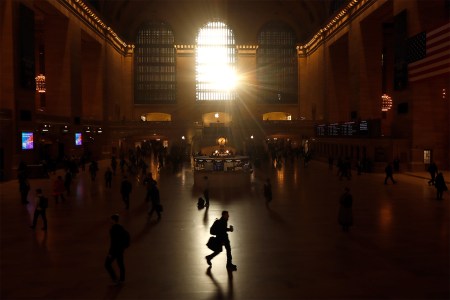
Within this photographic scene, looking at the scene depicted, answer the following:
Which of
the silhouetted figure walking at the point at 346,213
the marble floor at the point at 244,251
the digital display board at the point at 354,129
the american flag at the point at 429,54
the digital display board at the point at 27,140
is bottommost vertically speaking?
the marble floor at the point at 244,251

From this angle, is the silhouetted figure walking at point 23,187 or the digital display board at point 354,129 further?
the digital display board at point 354,129

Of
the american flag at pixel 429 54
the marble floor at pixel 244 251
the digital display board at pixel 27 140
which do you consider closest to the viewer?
the marble floor at pixel 244 251

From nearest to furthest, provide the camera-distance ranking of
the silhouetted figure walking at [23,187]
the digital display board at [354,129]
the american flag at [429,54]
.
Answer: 1. the silhouetted figure walking at [23,187]
2. the american flag at [429,54]
3. the digital display board at [354,129]

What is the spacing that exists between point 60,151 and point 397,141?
2410 cm

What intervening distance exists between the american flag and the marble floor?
24.6 ft

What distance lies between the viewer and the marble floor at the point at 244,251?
7.06 m

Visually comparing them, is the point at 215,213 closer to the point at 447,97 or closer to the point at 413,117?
the point at 413,117

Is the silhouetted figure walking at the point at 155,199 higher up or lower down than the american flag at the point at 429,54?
lower down

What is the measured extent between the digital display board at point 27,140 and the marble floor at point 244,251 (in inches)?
363

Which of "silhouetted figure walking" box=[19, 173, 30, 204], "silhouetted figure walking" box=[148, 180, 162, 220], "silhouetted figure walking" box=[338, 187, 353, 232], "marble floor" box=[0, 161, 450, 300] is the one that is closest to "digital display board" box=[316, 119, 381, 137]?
"marble floor" box=[0, 161, 450, 300]

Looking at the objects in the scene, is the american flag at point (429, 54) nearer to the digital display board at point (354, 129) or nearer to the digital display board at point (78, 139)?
the digital display board at point (354, 129)

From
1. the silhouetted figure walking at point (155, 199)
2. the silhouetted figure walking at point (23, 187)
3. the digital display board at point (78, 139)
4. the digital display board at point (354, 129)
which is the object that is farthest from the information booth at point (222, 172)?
the digital display board at point (78, 139)

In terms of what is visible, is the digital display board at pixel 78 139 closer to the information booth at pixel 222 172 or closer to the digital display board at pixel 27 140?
the digital display board at pixel 27 140

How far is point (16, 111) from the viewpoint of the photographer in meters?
24.9
